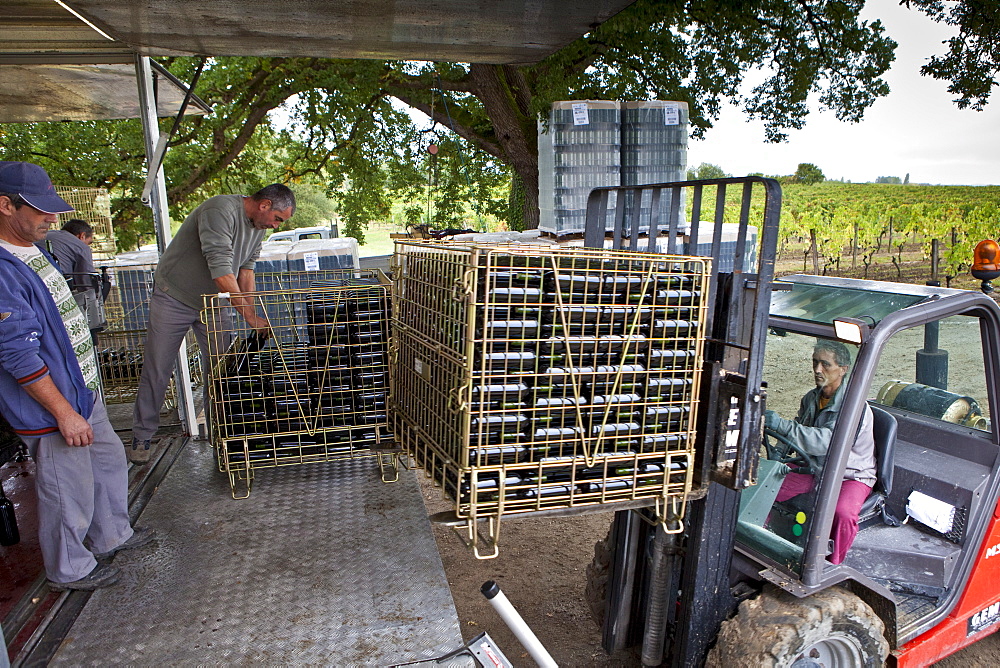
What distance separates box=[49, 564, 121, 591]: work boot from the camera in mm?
3123

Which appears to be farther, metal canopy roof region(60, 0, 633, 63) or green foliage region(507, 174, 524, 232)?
green foliage region(507, 174, 524, 232)

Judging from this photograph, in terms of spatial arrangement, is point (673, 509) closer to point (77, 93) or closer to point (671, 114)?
point (671, 114)

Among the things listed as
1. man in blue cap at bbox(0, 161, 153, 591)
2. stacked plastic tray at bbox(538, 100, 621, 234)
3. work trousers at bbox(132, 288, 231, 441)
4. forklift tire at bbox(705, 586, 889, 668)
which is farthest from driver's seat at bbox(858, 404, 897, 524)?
stacked plastic tray at bbox(538, 100, 621, 234)

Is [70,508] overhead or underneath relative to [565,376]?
underneath

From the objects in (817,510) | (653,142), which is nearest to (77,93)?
(653,142)

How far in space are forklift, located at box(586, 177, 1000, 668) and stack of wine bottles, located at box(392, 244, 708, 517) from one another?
256 millimetres

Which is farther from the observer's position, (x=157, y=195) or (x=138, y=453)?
(x=157, y=195)

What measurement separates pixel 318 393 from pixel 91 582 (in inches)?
59.4

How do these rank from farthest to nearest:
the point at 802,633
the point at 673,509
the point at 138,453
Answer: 1. the point at 138,453
2. the point at 802,633
3. the point at 673,509

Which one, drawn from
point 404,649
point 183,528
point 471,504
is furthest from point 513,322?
point 183,528

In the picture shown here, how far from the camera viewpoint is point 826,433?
10.5 feet

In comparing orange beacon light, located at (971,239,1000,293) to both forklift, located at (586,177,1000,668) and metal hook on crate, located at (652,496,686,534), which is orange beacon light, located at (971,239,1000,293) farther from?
metal hook on crate, located at (652,496,686,534)

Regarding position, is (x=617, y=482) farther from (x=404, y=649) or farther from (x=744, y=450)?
(x=404, y=649)

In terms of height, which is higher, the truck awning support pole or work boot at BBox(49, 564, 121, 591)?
the truck awning support pole
